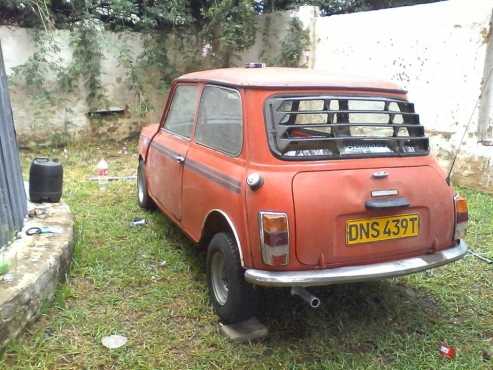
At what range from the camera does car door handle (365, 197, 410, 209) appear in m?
2.56

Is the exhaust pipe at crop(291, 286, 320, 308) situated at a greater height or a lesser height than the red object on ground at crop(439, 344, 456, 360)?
greater

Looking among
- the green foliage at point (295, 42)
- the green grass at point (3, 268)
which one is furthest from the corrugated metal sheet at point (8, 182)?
the green foliage at point (295, 42)

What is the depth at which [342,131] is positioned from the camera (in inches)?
123

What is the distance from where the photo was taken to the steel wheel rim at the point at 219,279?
3010mm

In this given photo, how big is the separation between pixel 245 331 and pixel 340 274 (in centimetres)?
78

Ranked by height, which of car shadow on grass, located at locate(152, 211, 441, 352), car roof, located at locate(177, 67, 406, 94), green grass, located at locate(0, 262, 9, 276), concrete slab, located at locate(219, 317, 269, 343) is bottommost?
car shadow on grass, located at locate(152, 211, 441, 352)

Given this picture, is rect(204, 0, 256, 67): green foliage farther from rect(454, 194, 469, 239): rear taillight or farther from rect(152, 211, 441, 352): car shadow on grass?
rect(454, 194, 469, 239): rear taillight

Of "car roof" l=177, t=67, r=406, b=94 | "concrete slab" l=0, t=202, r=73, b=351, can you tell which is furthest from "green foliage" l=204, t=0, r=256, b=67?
"concrete slab" l=0, t=202, r=73, b=351

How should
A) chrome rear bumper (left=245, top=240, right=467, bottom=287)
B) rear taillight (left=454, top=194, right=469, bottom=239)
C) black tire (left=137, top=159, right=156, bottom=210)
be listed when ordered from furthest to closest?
1. black tire (left=137, top=159, right=156, bottom=210)
2. rear taillight (left=454, top=194, right=469, bottom=239)
3. chrome rear bumper (left=245, top=240, right=467, bottom=287)

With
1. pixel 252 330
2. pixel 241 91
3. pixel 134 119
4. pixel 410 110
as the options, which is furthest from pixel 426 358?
pixel 134 119

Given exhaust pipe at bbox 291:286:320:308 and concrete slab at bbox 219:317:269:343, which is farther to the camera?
concrete slab at bbox 219:317:269:343

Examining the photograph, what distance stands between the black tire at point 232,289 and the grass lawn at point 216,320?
151mm

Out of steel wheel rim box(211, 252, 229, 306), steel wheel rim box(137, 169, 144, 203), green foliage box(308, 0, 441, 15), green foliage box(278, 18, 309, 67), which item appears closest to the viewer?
steel wheel rim box(211, 252, 229, 306)

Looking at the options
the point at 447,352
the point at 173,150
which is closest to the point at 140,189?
the point at 173,150
